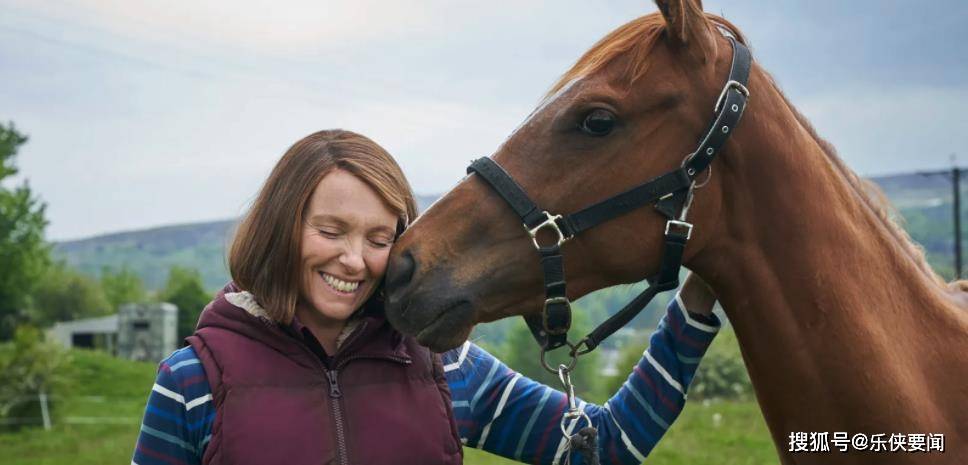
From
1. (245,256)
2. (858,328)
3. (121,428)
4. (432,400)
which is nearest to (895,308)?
(858,328)

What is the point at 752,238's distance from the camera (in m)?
2.77

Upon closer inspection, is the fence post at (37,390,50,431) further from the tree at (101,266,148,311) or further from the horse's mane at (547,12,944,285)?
the tree at (101,266,148,311)

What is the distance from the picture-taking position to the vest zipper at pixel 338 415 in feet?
8.07

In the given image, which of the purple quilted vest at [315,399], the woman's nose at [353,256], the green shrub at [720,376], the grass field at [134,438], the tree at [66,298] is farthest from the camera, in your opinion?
the tree at [66,298]

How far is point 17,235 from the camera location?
126 feet

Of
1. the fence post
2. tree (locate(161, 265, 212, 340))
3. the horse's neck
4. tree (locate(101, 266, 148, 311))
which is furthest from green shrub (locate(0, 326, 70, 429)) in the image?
tree (locate(101, 266, 148, 311))

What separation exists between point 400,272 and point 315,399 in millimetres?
443

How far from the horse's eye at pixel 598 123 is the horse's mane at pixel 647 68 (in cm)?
13

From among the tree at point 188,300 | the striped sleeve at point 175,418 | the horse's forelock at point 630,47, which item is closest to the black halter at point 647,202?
the horse's forelock at point 630,47

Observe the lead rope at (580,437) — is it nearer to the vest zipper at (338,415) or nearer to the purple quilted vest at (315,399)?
the purple quilted vest at (315,399)

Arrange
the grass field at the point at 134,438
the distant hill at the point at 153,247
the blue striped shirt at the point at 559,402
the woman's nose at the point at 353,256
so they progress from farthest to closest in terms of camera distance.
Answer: the distant hill at the point at 153,247
the grass field at the point at 134,438
the blue striped shirt at the point at 559,402
the woman's nose at the point at 353,256

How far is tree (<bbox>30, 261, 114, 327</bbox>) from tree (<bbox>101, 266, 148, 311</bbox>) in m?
3.38

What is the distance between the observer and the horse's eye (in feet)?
8.85

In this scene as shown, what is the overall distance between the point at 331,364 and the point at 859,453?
5.24 feet
